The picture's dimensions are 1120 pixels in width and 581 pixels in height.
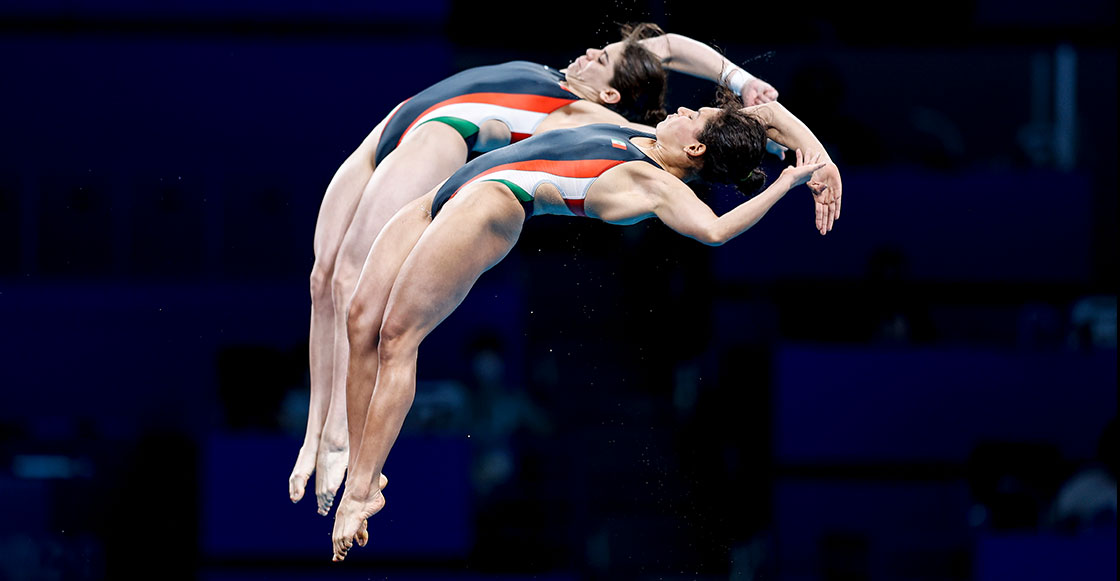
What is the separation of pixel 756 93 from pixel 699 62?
252 millimetres

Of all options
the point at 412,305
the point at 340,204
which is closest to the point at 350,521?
the point at 412,305

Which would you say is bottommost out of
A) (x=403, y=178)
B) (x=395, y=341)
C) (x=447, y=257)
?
(x=395, y=341)

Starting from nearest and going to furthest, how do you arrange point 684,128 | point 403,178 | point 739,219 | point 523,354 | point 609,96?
point 739,219, point 684,128, point 403,178, point 609,96, point 523,354

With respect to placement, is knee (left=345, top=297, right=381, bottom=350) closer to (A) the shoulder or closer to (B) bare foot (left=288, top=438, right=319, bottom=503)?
(B) bare foot (left=288, top=438, right=319, bottom=503)

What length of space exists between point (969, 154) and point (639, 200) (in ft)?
16.6

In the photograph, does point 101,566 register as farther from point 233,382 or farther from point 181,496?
point 233,382

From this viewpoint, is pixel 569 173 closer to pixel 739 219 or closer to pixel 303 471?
pixel 739 219

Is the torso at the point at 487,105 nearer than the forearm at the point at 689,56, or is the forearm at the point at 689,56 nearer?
the torso at the point at 487,105

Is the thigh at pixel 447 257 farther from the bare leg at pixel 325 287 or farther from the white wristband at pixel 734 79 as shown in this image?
the white wristband at pixel 734 79

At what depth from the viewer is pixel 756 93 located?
15.9ft

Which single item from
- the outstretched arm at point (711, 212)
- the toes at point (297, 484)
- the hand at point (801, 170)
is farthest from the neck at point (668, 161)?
the toes at point (297, 484)

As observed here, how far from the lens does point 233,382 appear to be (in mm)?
6777

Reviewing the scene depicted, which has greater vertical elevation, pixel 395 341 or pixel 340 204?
pixel 340 204

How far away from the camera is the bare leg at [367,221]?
464 centimetres
